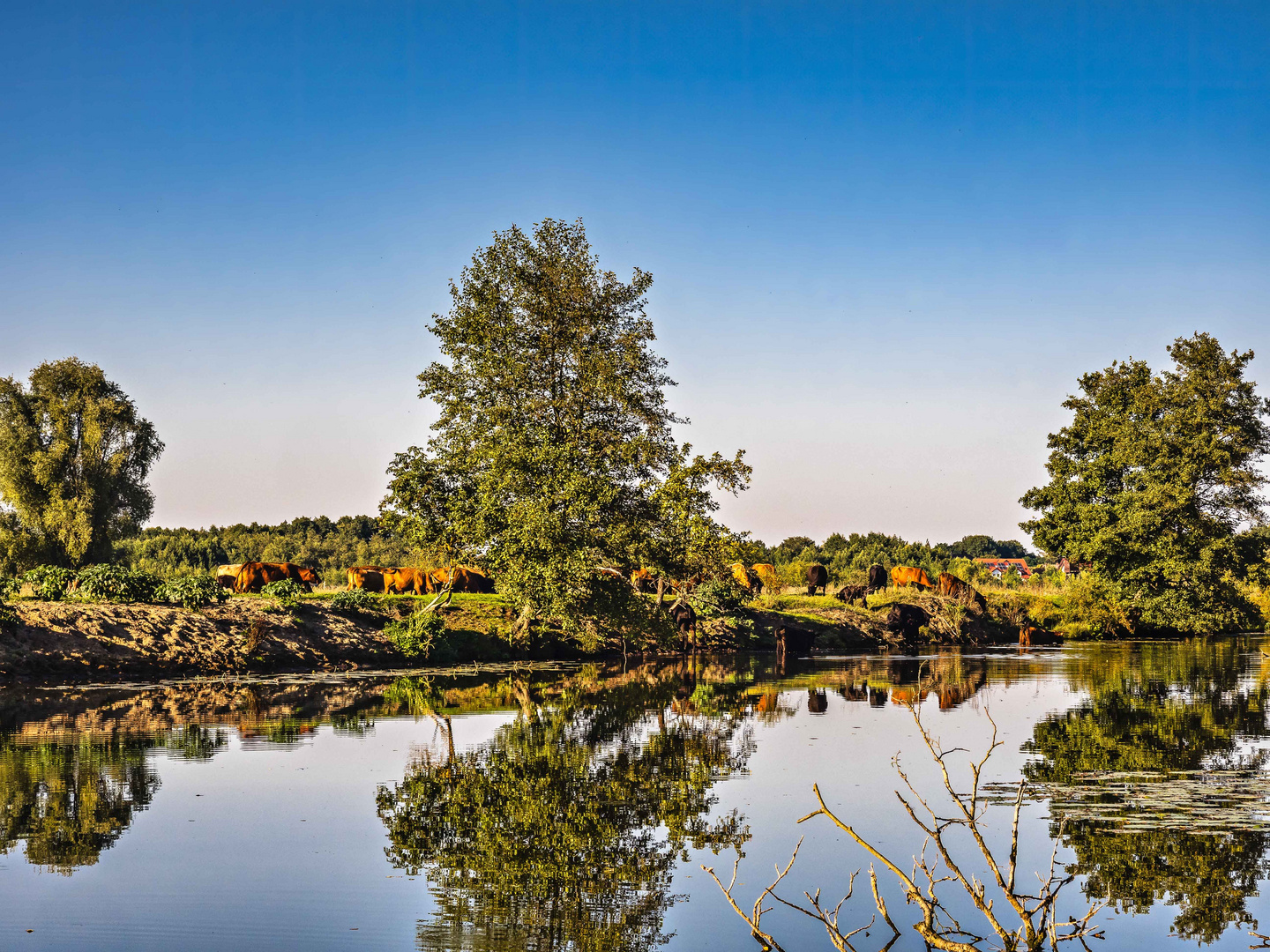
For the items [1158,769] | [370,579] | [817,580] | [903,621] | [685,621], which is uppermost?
[817,580]

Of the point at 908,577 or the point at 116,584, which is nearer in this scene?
the point at 116,584

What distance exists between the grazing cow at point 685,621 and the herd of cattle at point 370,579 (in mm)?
7218

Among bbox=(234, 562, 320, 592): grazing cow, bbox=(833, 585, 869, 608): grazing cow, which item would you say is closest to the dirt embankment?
bbox=(234, 562, 320, 592): grazing cow

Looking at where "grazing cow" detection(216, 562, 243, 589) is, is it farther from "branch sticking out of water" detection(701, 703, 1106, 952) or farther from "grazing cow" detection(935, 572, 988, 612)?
"branch sticking out of water" detection(701, 703, 1106, 952)

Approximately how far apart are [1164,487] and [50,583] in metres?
42.1

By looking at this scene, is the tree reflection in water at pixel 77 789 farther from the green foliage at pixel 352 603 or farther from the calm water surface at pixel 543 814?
the green foliage at pixel 352 603

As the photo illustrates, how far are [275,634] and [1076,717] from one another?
1910 centimetres

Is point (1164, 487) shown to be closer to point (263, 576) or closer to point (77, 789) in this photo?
point (263, 576)

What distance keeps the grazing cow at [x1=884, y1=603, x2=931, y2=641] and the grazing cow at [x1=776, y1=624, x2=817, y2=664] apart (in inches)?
184

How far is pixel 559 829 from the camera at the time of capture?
963cm

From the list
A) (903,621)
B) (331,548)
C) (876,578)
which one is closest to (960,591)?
(876,578)

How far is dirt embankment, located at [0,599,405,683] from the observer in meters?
22.7

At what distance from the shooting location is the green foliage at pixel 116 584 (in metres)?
25.5

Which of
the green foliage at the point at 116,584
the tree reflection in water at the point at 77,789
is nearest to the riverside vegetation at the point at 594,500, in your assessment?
the green foliage at the point at 116,584
